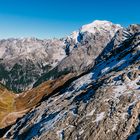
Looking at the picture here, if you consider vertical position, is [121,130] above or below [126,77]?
below

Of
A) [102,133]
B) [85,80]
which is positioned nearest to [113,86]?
[102,133]

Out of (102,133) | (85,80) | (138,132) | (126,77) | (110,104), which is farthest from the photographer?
(85,80)

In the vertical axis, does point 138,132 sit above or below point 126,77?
below

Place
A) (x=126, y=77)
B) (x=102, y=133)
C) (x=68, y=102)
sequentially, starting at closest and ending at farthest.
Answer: (x=102, y=133) → (x=126, y=77) → (x=68, y=102)

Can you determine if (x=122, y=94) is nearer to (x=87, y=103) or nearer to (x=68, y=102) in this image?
(x=87, y=103)

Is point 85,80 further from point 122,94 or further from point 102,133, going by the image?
point 102,133

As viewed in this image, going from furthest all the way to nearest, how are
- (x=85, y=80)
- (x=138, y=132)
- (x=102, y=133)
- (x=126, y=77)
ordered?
1. (x=85, y=80)
2. (x=126, y=77)
3. (x=102, y=133)
4. (x=138, y=132)

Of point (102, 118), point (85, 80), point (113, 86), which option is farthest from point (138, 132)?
point (85, 80)

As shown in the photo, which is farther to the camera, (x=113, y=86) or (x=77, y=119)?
(x=113, y=86)

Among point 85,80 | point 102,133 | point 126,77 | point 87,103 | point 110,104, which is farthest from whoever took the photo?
point 85,80
